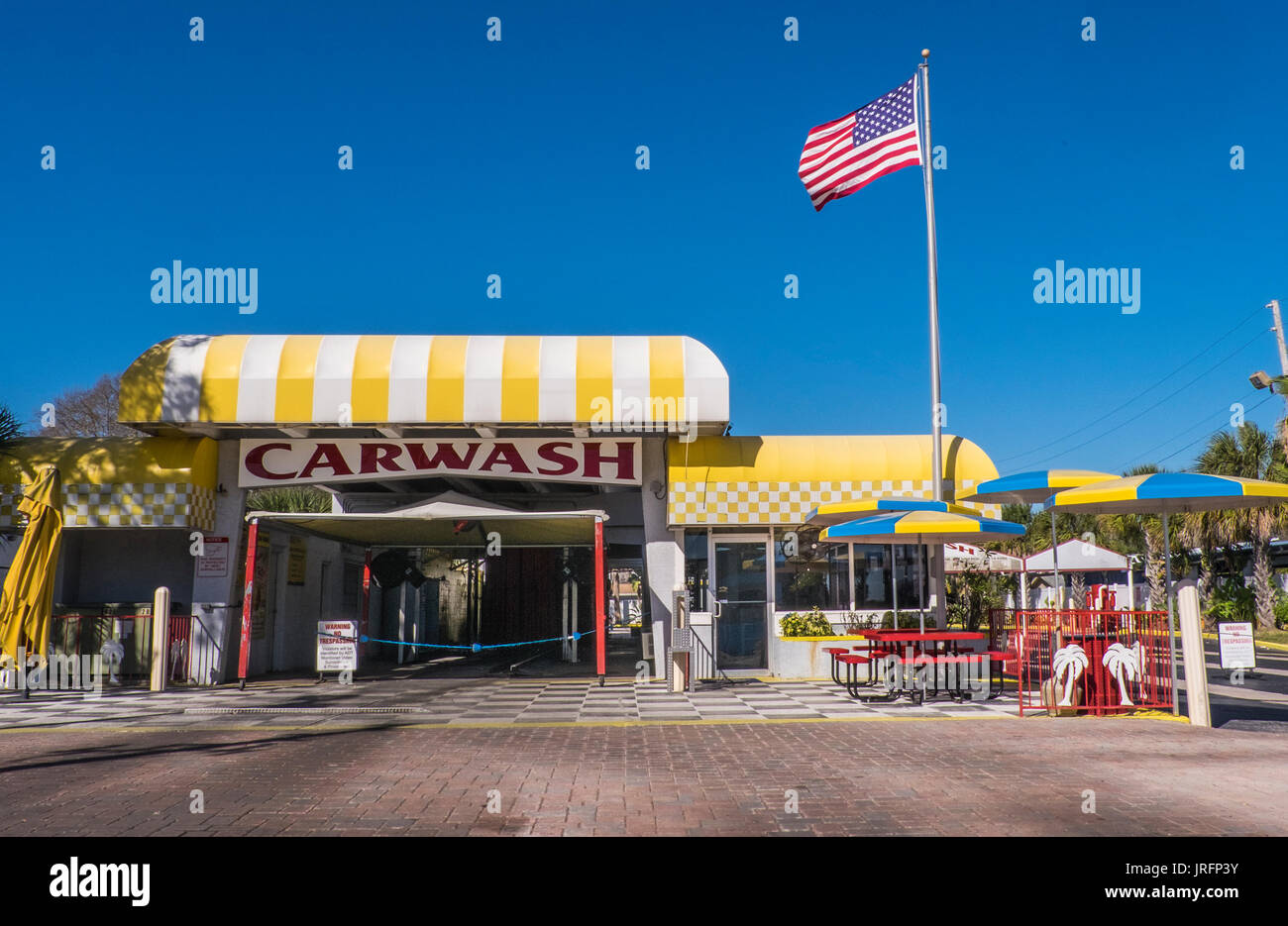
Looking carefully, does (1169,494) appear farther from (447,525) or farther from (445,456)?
(447,525)

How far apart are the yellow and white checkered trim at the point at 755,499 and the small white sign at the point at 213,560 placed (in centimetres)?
740

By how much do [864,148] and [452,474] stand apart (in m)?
8.57

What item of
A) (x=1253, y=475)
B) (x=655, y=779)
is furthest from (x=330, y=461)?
(x=1253, y=475)

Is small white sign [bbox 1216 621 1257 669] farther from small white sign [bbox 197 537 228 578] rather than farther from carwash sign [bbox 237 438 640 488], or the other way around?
small white sign [bbox 197 537 228 578]

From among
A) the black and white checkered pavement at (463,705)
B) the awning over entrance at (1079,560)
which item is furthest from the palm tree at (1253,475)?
the black and white checkered pavement at (463,705)

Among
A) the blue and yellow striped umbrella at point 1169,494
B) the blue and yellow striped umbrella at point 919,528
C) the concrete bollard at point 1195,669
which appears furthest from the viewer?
the blue and yellow striped umbrella at point 919,528

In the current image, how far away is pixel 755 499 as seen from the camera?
16047 millimetres

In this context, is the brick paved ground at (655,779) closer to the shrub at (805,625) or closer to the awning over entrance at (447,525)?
the awning over entrance at (447,525)

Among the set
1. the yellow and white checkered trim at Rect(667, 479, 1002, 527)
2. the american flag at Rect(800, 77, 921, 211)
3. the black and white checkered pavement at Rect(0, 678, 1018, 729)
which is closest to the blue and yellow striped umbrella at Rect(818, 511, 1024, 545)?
the black and white checkered pavement at Rect(0, 678, 1018, 729)

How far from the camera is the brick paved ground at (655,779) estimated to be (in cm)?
613

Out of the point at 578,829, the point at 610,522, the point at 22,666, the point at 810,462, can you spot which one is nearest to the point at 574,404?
the point at 810,462

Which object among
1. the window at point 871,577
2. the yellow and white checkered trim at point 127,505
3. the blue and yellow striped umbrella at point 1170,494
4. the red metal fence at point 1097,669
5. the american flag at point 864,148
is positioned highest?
the american flag at point 864,148
